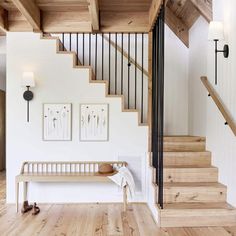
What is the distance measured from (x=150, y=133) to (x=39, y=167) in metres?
1.74

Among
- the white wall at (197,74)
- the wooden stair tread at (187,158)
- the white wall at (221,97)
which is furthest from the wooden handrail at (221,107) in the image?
the wooden stair tread at (187,158)

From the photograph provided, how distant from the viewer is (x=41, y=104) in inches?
168

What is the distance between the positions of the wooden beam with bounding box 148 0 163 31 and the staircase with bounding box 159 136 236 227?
1.79 m

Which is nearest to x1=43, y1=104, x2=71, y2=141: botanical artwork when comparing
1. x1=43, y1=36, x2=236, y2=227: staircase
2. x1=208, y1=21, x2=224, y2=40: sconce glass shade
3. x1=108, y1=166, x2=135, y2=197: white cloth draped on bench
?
x1=43, y1=36, x2=236, y2=227: staircase

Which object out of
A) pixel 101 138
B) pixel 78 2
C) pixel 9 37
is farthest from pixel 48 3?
pixel 101 138

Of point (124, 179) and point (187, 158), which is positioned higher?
point (187, 158)

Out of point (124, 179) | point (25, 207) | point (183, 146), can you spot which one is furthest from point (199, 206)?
point (25, 207)

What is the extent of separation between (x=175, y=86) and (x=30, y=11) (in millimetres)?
2919

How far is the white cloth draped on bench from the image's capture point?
3.89 metres

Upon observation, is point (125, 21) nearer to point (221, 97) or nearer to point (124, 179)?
point (221, 97)

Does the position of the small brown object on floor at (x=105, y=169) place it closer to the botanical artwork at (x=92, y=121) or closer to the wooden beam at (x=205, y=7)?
the botanical artwork at (x=92, y=121)

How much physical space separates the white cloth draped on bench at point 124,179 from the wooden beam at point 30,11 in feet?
7.93

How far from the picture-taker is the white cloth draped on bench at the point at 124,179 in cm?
389

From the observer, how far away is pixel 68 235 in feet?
9.96
